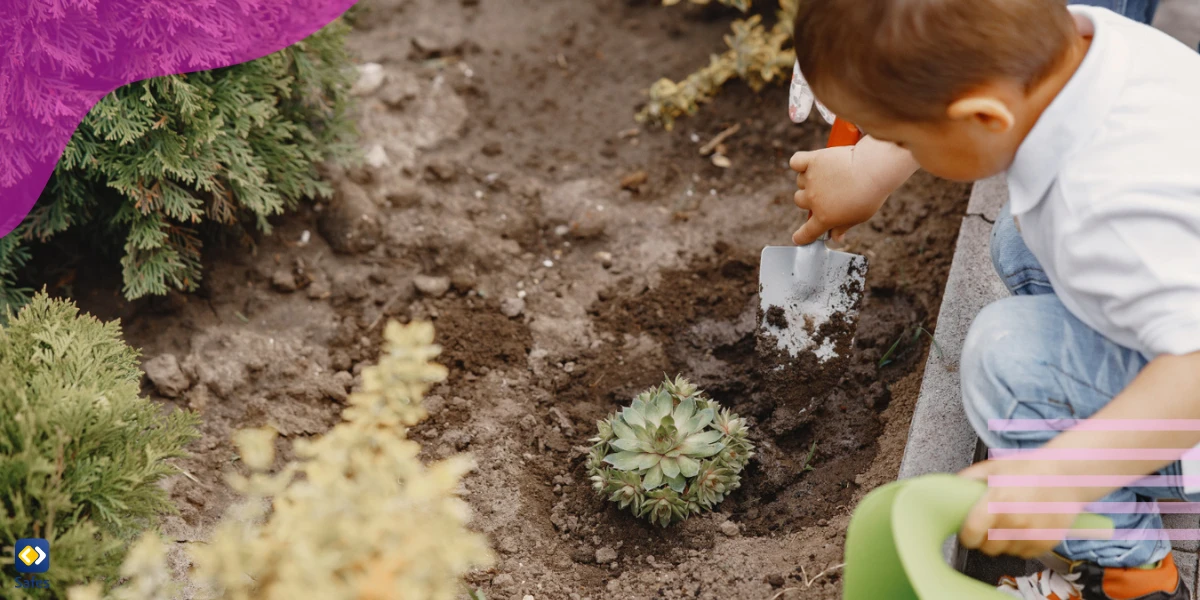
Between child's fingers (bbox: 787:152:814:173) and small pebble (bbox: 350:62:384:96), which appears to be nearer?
child's fingers (bbox: 787:152:814:173)

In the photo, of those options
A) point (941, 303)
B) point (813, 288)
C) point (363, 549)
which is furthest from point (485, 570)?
point (941, 303)

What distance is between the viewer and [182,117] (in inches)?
90.5

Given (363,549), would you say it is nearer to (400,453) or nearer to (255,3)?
(400,453)

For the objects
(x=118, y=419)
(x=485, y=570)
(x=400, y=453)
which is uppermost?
(x=400, y=453)

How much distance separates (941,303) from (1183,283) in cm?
98

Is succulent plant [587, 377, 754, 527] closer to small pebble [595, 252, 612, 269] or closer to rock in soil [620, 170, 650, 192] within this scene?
small pebble [595, 252, 612, 269]

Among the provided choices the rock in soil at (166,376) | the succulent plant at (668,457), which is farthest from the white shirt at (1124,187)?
the rock in soil at (166,376)

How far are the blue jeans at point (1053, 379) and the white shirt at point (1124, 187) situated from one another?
6cm

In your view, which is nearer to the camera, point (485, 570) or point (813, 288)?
point (485, 570)

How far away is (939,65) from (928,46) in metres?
0.03

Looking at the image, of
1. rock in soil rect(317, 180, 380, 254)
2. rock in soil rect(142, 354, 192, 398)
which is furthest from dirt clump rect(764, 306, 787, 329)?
rock in soil rect(142, 354, 192, 398)

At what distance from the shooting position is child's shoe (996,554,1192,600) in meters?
1.61
